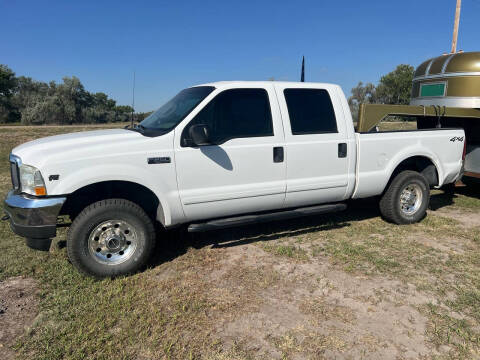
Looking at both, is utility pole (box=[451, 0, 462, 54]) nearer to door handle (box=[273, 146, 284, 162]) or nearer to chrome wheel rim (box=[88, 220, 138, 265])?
door handle (box=[273, 146, 284, 162])

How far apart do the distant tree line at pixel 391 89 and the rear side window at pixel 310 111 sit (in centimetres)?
4500

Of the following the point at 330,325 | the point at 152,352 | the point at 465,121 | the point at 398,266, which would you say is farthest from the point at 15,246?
the point at 465,121

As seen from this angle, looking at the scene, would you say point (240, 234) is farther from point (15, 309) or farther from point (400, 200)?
point (15, 309)

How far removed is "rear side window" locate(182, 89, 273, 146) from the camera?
4047 mm

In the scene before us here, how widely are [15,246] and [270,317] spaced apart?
345cm

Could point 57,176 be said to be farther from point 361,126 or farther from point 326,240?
point 361,126

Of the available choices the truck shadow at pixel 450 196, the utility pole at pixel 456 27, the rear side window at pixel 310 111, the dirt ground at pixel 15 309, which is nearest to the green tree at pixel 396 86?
the utility pole at pixel 456 27

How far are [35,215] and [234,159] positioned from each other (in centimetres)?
206

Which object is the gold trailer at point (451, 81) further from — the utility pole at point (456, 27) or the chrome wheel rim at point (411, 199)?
the utility pole at point (456, 27)

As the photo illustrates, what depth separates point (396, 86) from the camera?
48188mm

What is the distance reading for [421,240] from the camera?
4816 mm

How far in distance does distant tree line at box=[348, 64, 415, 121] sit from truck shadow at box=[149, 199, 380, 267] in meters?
44.5

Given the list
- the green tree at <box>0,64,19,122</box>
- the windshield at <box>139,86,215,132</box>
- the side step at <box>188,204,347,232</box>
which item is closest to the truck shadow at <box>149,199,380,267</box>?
the side step at <box>188,204,347,232</box>

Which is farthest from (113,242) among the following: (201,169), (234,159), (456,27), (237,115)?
(456,27)
